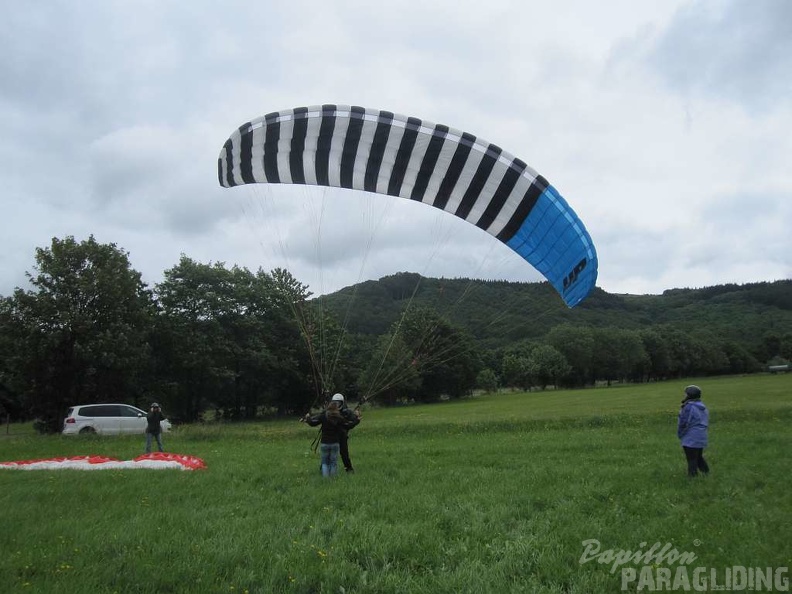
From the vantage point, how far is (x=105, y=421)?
21219mm

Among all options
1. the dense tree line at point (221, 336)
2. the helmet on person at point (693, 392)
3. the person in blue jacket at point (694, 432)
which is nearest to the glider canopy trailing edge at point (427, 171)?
the dense tree line at point (221, 336)

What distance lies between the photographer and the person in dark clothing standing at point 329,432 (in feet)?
31.2

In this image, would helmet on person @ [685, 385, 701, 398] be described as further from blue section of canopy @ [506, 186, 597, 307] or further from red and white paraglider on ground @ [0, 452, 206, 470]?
red and white paraglider on ground @ [0, 452, 206, 470]

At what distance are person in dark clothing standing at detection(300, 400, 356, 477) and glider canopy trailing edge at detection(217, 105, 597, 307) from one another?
4.39 metres

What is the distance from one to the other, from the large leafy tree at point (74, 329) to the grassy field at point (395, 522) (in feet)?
51.0

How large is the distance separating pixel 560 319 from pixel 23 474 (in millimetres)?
109875

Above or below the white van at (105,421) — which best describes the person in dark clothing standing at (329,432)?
above

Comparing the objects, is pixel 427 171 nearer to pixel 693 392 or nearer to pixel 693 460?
pixel 693 392

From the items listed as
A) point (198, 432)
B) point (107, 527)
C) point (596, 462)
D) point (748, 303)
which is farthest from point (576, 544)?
point (748, 303)

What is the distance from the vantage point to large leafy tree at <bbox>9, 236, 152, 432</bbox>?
24.8 m

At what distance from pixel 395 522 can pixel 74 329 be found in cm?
2372

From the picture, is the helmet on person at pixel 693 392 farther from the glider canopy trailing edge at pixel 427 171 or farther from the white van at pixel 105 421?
the white van at pixel 105 421

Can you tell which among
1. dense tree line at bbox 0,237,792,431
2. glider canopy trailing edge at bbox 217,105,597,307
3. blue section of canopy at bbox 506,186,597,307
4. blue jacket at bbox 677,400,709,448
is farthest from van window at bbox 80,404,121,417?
blue jacket at bbox 677,400,709,448

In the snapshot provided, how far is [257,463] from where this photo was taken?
38.2ft
